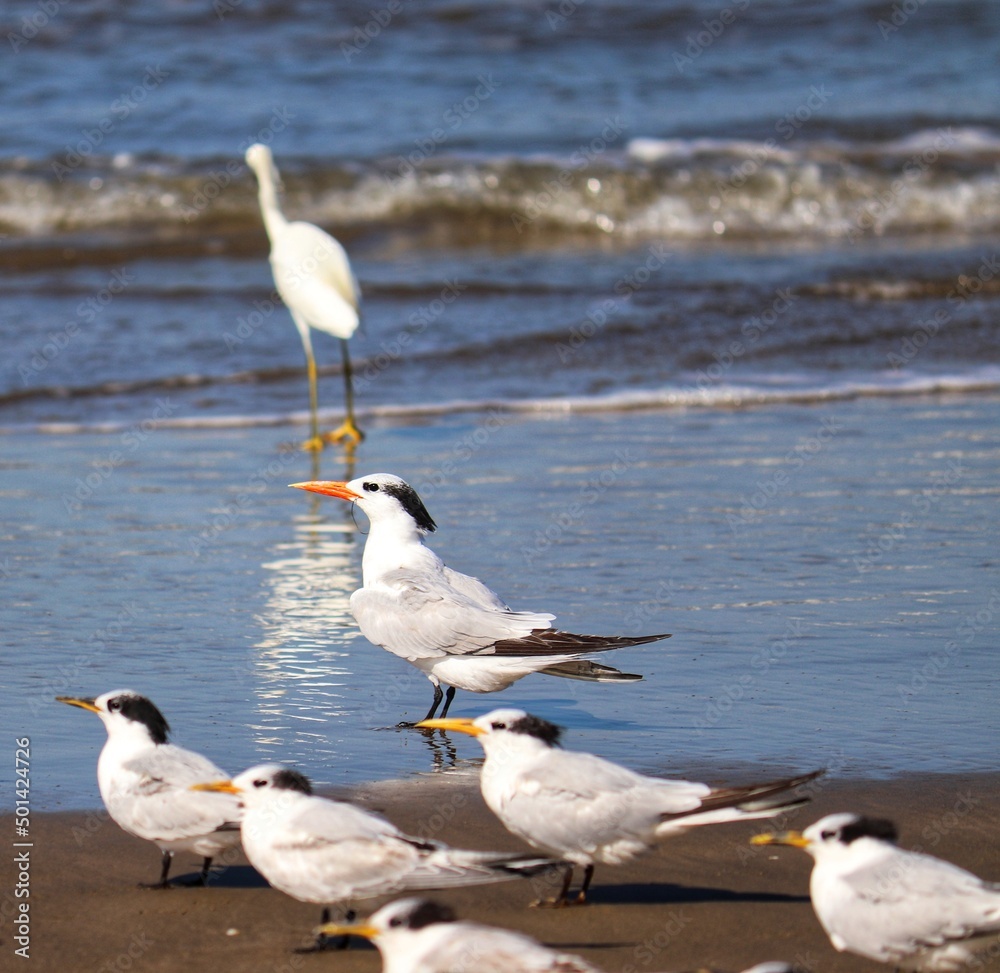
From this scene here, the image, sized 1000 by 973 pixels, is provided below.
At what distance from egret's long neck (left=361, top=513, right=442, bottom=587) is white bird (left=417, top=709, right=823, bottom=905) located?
1.73 meters

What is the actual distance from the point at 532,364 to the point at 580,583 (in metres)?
5.62

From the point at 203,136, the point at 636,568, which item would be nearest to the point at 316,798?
the point at 636,568

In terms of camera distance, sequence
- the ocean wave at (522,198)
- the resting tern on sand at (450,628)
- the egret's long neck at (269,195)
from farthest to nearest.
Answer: the ocean wave at (522,198)
the egret's long neck at (269,195)
the resting tern on sand at (450,628)

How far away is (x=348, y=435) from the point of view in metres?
10.0

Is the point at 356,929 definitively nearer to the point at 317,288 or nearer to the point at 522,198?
the point at 317,288

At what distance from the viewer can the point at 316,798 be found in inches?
149

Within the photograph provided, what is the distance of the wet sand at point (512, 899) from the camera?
12.2 ft

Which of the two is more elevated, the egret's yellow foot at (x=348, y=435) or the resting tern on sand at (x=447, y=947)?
the egret's yellow foot at (x=348, y=435)

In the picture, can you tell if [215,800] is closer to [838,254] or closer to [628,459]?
[628,459]

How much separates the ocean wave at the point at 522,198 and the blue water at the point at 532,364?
56mm

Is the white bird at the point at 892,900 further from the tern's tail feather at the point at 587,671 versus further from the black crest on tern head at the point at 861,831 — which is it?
the tern's tail feather at the point at 587,671

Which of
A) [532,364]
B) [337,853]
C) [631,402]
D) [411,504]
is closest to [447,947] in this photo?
[337,853]

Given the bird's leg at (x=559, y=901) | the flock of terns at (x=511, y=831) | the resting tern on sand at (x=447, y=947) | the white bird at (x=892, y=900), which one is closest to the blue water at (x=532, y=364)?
the flock of terns at (x=511, y=831)

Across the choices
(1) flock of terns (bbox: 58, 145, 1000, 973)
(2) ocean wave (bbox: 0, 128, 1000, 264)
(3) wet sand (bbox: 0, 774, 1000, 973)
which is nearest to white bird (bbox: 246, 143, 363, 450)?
(1) flock of terns (bbox: 58, 145, 1000, 973)
